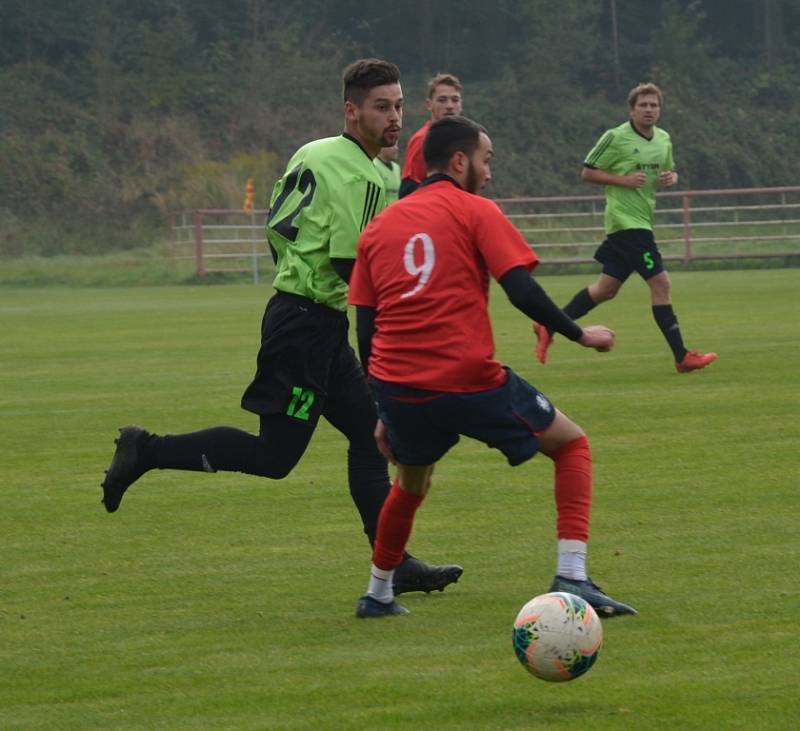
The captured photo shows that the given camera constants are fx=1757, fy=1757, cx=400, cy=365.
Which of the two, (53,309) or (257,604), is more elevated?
(257,604)

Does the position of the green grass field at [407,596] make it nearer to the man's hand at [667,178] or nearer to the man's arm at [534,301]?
the man's arm at [534,301]

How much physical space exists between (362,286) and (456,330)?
384 mm

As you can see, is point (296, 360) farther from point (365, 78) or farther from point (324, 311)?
point (365, 78)

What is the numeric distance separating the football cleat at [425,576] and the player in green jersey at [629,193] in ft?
25.5

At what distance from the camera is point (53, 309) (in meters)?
25.1

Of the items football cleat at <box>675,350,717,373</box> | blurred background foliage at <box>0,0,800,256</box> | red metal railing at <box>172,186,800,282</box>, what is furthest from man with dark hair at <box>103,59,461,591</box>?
blurred background foliage at <box>0,0,800,256</box>

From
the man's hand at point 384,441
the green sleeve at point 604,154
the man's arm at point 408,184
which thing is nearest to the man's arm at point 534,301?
the man's hand at point 384,441

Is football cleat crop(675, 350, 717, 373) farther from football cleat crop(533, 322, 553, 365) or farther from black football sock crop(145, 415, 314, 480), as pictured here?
black football sock crop(145, 415, 314, 480)

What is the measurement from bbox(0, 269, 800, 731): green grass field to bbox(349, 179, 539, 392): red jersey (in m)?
0.83

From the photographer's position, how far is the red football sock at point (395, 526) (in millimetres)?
5723

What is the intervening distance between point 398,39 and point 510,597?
188 feet

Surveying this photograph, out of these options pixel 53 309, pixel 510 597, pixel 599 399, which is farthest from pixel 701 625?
pixel 53 309

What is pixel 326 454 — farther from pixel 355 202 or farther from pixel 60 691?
pixel 60 691

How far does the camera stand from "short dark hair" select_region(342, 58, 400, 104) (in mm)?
6160
